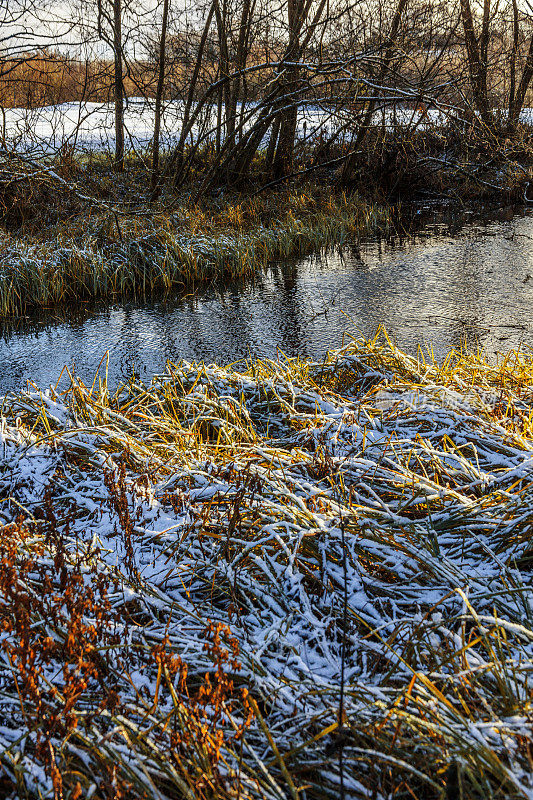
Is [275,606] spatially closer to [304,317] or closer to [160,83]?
[304,317]

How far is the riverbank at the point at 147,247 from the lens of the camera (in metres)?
7.21

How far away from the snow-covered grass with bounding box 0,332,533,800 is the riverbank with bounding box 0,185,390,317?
168 inches

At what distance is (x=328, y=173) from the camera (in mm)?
13195

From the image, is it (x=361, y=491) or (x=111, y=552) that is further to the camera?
(x=361, y=491)

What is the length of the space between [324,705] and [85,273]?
6868 mm

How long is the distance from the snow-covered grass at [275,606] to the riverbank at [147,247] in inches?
168

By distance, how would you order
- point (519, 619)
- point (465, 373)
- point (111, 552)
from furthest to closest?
point (465, 373) → point (111, 552) → point (519, 619)

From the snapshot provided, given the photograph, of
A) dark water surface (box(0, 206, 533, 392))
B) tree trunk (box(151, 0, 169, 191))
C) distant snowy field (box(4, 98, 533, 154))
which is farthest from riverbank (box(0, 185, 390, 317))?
distant snowy field (box(4, 98, 533, 154))

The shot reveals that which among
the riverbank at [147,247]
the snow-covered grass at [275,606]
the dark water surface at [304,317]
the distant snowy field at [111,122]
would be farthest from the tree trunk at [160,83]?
the snow-covered grass at [275,606]

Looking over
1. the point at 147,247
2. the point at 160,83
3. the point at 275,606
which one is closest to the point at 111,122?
the point at 160,83

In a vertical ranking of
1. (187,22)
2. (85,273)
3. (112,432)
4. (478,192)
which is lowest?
(112,432)

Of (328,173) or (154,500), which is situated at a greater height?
(328,173)

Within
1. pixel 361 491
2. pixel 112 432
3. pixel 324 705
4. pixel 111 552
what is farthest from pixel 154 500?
pixel 324 705

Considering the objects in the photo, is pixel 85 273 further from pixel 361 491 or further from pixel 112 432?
pixel 361 491
